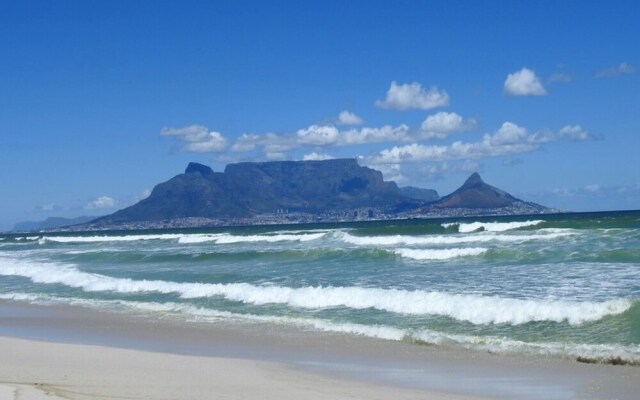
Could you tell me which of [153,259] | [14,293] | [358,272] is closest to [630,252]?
[358,272]

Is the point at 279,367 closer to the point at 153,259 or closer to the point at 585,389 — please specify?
the point at 585,389

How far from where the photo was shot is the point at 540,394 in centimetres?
846

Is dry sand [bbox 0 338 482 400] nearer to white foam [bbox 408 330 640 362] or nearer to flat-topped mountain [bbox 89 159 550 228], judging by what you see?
white foam [bbox 408 330 640 362]

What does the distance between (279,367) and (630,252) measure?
15.1m

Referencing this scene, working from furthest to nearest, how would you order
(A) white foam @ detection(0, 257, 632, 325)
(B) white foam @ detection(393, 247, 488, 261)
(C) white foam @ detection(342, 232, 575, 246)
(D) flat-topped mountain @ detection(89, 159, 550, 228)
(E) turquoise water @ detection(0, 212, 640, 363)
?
(D) flat-topped mountain @ detection(89, 159, 550, 228) < (C) white foam @ detection(342, 232, 575, 246) < (B) white foam @ detection(393, 247, 488, 261) < (A) white foam @ detection(0, 257, 632, 325) < (E) turquoise water @ detection(0, 212, 640, 363)

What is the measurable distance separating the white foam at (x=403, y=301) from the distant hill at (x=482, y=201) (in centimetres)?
12752

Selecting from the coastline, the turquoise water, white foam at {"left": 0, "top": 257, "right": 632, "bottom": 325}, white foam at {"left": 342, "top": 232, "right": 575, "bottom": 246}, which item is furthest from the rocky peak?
the coastline

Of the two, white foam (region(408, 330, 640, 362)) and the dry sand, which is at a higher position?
the dry sand

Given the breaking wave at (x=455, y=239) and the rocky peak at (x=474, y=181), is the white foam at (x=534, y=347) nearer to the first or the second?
the breaking wave at (x=455, y=239)

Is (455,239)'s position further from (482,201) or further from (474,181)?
(474,181)

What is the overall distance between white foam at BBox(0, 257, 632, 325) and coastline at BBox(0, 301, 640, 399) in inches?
96.9

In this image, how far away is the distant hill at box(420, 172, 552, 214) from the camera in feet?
488

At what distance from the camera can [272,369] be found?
10125 millimetres

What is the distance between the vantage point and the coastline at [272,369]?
27.9ft
